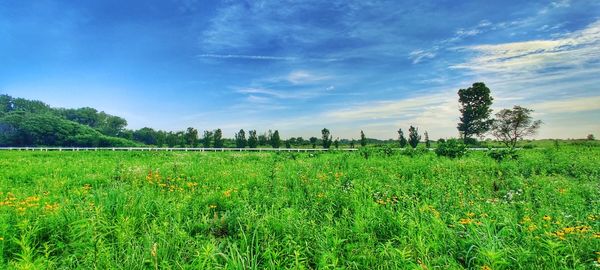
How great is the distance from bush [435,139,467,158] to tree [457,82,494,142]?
44733 millimetres

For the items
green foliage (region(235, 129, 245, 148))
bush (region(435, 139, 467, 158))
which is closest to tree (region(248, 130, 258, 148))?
green foliage (region(235, 129, 245, 148))

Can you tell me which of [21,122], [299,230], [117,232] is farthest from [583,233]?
[21,122]

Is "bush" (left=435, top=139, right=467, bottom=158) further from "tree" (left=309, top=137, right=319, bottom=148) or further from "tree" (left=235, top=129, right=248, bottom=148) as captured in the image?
"tree" (left=235, top=129, right=248, bottom=148)

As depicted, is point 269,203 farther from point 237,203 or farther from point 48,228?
point 48,228

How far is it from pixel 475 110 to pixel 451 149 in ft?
157

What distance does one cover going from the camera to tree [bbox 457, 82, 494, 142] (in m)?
57.8

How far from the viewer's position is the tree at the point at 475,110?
5775 cm

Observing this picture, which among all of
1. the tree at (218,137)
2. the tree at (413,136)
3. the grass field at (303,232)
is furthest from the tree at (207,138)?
the grass field at (303,232)

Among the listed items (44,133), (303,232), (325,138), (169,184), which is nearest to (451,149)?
(169,184)

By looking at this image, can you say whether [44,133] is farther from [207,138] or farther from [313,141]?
[313,141]

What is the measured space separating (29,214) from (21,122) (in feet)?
305

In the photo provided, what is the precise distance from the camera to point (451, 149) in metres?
17.4

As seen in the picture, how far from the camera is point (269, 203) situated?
20.6 ft

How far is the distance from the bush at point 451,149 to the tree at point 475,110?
147 ft
